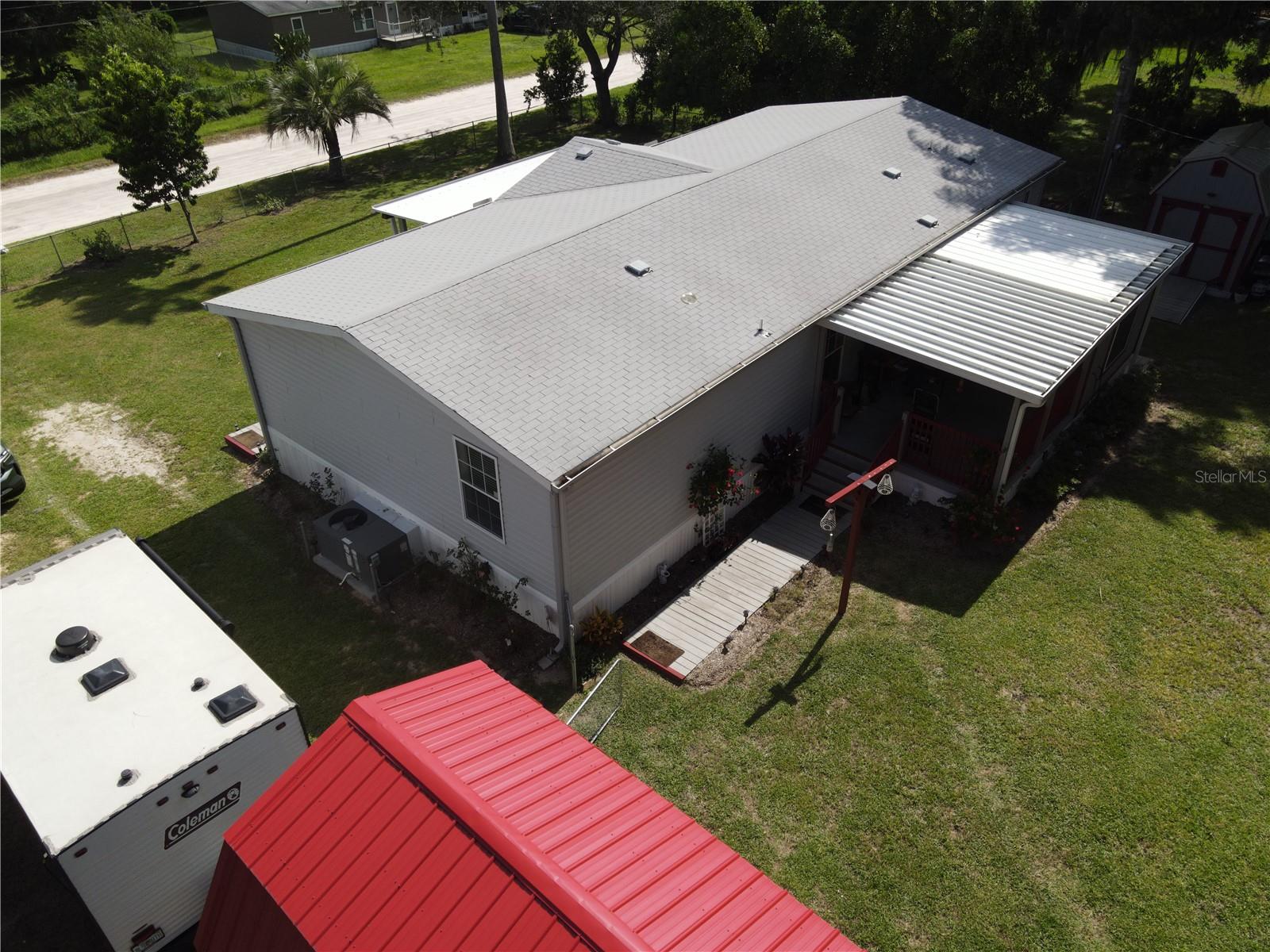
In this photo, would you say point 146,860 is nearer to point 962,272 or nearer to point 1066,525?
point 1066,525

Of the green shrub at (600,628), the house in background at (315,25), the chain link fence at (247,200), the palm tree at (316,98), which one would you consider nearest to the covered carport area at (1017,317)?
the green shrub at (600,628)

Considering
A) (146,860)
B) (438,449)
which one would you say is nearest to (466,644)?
(438,449)

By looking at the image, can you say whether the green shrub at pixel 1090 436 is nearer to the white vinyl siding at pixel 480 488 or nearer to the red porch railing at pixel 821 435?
the red porch railing at pixel 821 435

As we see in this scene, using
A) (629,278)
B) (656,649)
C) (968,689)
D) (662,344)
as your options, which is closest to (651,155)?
(629,278)

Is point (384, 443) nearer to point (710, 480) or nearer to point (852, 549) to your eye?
point (710, 480)

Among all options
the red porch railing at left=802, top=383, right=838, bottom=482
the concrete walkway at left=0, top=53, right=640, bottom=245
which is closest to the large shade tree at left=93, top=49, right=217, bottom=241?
the concrete walkway at left=0, top=53, right=640, bottom=245

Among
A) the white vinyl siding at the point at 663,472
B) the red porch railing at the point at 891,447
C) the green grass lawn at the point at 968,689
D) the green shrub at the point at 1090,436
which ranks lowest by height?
the green grass lawn at the point at 968,689

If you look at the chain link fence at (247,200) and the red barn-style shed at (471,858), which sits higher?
the red barn-style shed at (471,858)
